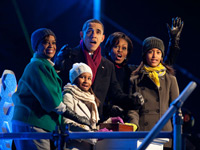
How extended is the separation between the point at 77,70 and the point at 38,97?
2.27 feet

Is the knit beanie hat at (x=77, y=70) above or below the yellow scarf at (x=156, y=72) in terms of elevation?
below

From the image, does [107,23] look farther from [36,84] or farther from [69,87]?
[36,84]

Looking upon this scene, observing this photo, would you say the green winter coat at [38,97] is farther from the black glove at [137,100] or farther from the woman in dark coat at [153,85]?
the woman in dark coat at [153,85]

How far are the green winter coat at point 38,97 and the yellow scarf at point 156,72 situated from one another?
49.3 inches

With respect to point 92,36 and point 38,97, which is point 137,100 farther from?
point 38,97

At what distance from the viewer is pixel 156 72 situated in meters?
Result: 4.34

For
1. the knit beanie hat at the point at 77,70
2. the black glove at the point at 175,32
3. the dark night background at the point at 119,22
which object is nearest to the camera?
the knit beanie hat at the point at 77,70

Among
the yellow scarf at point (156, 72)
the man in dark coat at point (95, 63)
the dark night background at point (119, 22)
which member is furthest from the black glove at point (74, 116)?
the dark night background at point (119, 22)

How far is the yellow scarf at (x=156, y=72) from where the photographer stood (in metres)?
4.31

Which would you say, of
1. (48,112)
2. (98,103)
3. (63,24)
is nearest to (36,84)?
(48,112)

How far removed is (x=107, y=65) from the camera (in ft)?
14.0

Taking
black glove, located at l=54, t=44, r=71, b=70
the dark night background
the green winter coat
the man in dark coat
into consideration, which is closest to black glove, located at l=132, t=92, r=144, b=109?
the man in dark coat

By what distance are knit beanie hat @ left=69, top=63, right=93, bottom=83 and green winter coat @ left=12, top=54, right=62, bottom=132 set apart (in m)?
0.46

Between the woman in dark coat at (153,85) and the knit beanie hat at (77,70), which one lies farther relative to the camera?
the woman in dark coat at (153,85)
